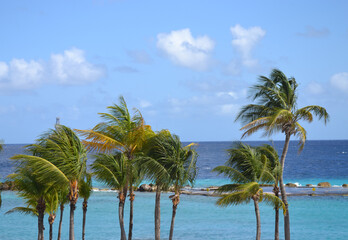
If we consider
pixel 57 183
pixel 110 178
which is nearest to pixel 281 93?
pixel 110 178

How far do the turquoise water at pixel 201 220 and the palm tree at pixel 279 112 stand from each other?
625 inches

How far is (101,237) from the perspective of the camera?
38531 millimetres

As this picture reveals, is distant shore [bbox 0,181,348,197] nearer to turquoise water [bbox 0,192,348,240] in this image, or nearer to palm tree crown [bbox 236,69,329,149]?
turquoise water [bbox 0,192,348,240]

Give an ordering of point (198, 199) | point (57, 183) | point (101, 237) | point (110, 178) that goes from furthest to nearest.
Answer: point (198, 199), point (101, 237), point (110, 178), point (57, 183)

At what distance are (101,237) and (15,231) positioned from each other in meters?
8.22

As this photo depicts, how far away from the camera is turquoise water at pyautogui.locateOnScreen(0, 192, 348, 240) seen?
129 ft

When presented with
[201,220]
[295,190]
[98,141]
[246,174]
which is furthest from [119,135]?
[295,190]

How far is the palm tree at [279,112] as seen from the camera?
23.2 metres

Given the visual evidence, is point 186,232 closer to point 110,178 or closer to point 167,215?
point 167,215

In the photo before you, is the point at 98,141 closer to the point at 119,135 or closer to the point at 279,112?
the point at 119,135

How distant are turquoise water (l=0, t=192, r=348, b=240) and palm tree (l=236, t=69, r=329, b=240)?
15.9 m

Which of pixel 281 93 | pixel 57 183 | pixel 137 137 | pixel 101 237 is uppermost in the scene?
pixel 281 93

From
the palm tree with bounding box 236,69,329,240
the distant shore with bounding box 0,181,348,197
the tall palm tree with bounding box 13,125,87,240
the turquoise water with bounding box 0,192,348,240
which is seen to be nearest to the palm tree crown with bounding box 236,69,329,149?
the palm tree with bounding box 236,69,329,240

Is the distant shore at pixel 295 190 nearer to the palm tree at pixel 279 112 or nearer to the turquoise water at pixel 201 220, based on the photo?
the turquoise water at pixel 201 220
